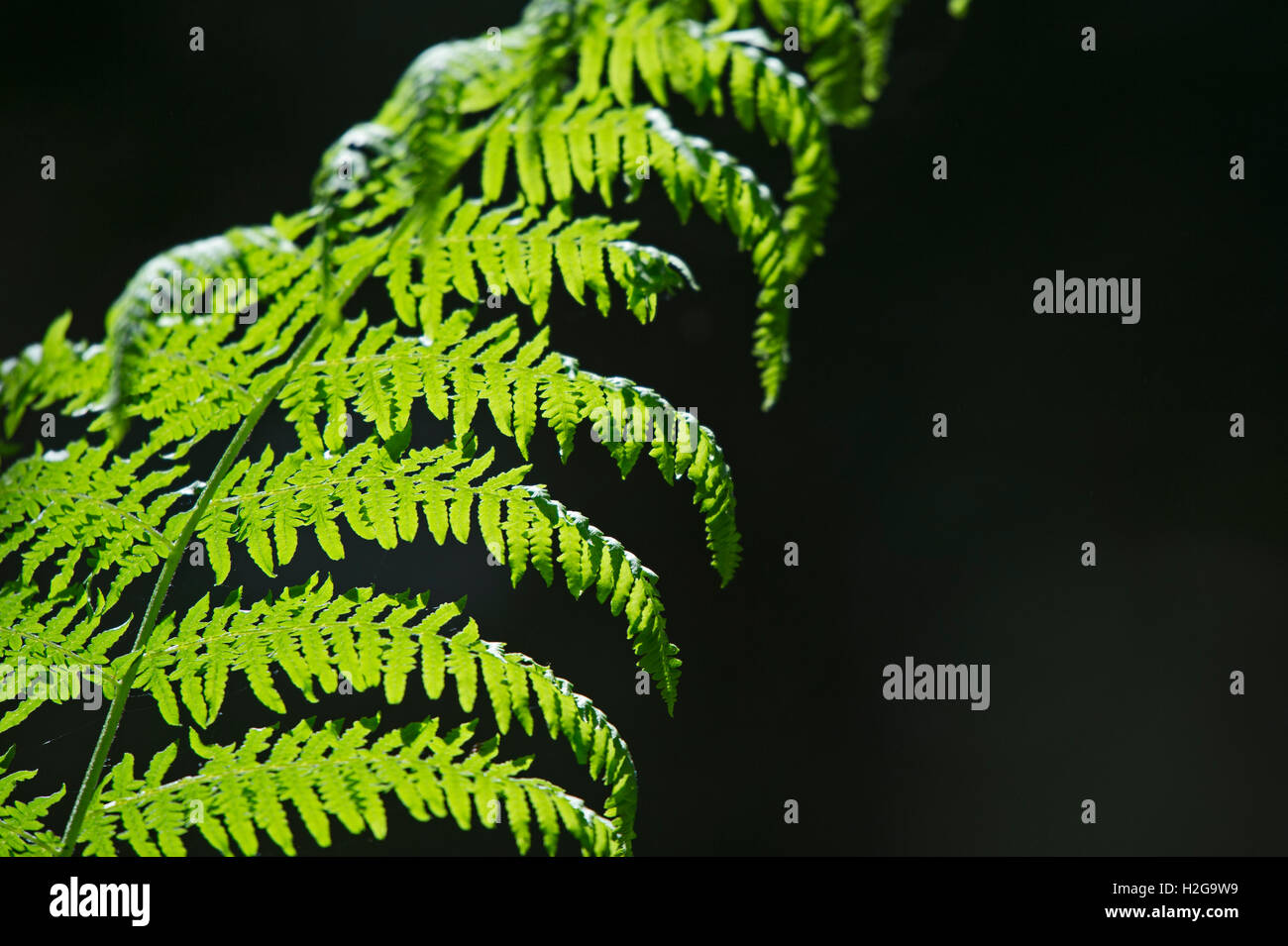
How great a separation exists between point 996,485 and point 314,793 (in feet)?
8.32

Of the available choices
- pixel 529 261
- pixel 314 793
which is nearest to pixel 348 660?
pixel 314 793

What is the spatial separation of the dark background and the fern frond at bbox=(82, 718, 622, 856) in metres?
2.00

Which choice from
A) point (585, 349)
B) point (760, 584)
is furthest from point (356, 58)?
point (760, 584)

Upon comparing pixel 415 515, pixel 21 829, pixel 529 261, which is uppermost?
pixel 529 261

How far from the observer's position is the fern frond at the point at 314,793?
0.77 m

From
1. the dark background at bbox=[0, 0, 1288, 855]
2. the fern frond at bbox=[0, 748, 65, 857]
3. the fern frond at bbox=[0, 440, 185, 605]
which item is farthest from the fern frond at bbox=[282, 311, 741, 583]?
the dark background at bbox=[0, 0, 1288, 855]

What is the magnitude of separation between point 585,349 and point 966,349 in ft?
3.60

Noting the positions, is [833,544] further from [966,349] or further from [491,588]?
[491,588]

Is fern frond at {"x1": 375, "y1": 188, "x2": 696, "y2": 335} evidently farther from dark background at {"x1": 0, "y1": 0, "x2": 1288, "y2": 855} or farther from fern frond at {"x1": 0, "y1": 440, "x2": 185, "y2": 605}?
dark background at {"x1": 0, "y1": 0, "x2": 1288, "y2": 855}

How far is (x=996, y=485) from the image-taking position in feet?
9.78

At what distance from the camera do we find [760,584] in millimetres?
2904

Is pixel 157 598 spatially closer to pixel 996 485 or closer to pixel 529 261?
pixel 529 261

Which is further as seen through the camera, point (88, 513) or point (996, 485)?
point (996, 485)
